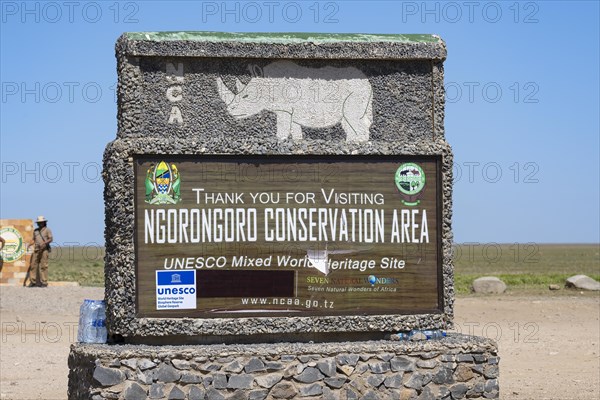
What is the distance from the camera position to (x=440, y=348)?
312 inches

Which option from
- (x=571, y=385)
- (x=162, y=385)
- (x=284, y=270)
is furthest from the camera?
(x=571, y=385)

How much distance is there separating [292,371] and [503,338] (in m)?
8.39

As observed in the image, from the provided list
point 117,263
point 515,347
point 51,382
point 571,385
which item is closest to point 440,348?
point 117,263

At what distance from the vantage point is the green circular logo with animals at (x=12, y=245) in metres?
22.4

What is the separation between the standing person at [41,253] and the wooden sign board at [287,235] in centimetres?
1443

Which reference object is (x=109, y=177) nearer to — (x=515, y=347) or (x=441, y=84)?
(x=441, y=84)

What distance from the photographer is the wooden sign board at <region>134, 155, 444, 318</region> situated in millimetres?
7922

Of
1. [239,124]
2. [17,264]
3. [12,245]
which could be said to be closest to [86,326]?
[239,124]

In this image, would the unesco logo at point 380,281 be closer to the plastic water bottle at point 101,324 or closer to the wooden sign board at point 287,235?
the wooden sign board at point 287,235

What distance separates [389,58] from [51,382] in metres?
6.36

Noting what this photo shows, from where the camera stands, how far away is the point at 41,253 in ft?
70.5

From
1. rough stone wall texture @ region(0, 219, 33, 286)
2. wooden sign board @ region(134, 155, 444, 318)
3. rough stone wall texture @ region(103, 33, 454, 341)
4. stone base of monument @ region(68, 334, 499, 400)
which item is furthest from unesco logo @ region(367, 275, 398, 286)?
rough stone wall texture @ region(0, 219, 33, 286)

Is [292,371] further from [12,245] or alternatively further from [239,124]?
[12,245]

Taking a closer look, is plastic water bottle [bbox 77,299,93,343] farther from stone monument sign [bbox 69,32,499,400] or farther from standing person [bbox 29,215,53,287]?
standing person [bbox 29,215,53,287]
